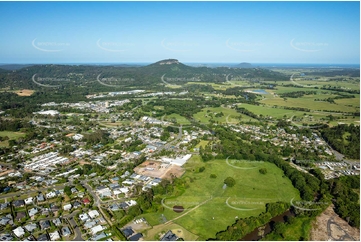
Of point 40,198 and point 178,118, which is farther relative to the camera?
point 178,118

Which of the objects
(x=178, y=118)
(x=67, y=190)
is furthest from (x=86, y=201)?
(x=178, y=118)

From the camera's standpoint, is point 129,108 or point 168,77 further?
point 168,77

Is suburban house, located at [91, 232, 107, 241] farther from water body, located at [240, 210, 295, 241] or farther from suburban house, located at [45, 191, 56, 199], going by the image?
water body, located at [240, 210, 295, 241]

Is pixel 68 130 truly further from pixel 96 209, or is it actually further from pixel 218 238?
pixel 218 238

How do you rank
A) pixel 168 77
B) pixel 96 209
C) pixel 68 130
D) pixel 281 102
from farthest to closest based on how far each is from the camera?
pixel 168 77 → pixel 281 102 → pixel 68 130 → pixel 96 209

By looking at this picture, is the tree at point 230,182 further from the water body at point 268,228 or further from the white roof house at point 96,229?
the white roof house at point 96,229

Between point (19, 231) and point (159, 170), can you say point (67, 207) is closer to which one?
point (19, 231)

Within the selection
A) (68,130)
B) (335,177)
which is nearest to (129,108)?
(68,130)
